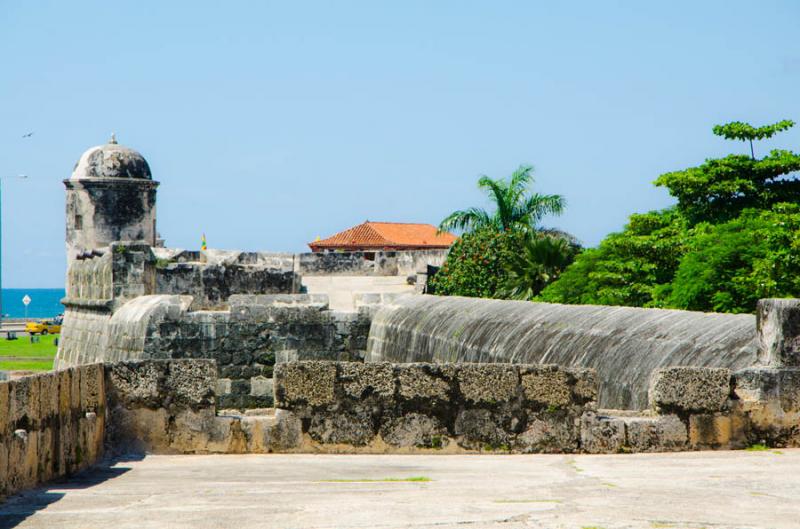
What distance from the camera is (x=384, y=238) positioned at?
227 ft

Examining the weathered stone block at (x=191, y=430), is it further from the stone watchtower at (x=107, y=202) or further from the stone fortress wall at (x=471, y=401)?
the stone watchtower at (x=107, y=202)

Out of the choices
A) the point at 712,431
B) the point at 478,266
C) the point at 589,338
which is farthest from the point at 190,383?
the point at 478,266

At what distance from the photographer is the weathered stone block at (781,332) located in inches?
292

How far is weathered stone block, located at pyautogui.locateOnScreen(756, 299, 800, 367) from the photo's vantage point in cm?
743

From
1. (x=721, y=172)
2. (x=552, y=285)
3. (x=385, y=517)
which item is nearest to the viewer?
(x=385, y=517)

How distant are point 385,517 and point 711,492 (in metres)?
1.58

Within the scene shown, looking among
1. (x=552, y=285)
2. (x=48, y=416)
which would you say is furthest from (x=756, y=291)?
(x=48, y=416)

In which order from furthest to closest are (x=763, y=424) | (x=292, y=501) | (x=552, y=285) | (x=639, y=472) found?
(x=552, y=285), (x=763, y=424), (x=639, y=472), (x=292, y=501)

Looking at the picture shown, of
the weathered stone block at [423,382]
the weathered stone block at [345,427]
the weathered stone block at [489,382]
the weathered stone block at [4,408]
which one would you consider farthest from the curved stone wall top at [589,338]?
the weathered stone block at [4,408]

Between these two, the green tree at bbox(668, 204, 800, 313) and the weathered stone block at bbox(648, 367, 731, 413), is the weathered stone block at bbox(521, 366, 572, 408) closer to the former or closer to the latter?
the weathered stone block at bbox(648, 367, 731, 413)

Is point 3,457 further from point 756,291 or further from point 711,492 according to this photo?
point 756,291

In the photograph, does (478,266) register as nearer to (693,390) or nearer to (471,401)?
(471,401)

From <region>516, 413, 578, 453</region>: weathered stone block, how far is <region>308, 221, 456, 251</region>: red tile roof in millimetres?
55618

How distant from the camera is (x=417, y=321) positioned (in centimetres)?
1675
